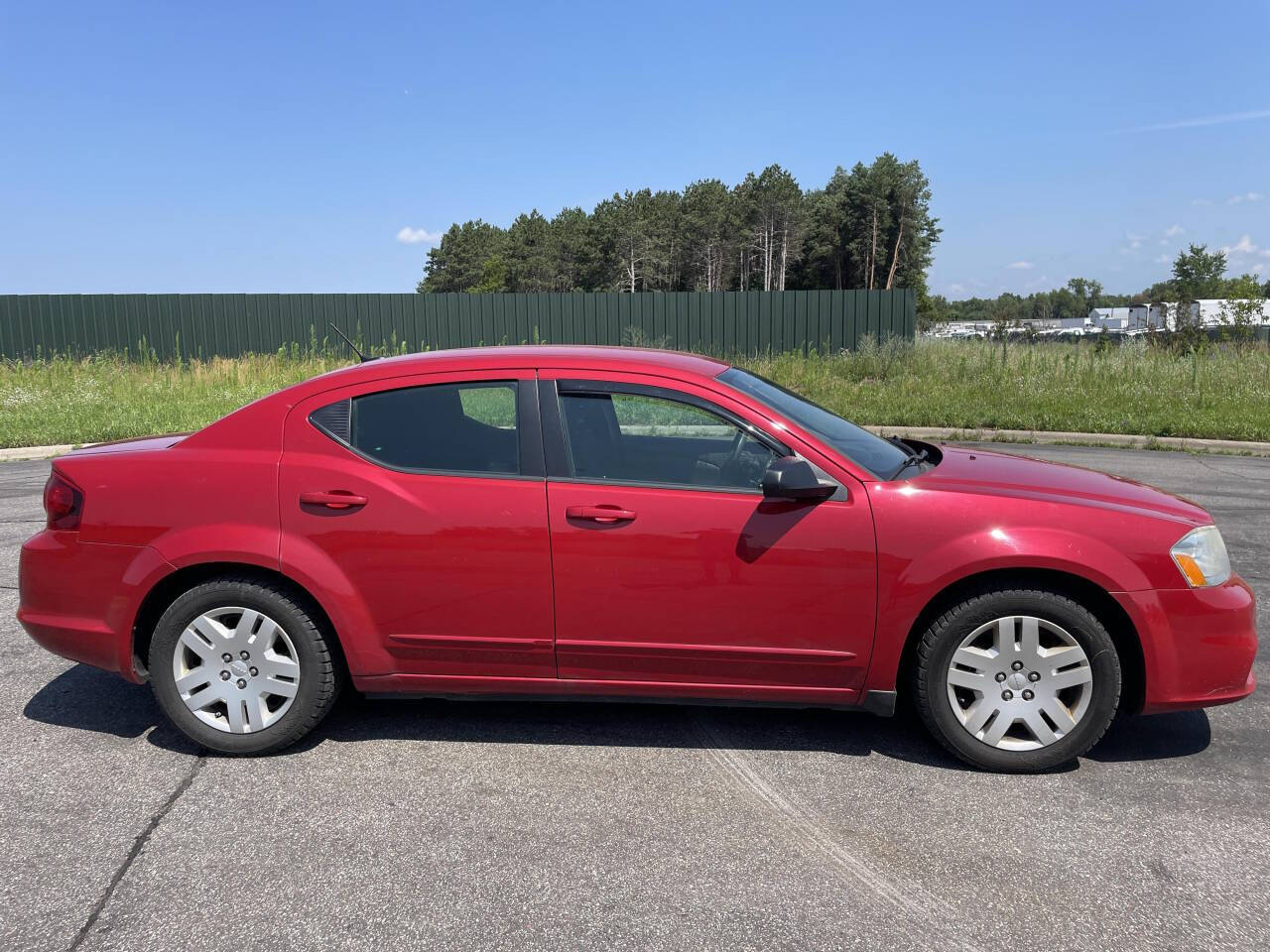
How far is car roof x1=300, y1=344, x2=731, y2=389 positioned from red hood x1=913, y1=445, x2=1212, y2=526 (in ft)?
3.60

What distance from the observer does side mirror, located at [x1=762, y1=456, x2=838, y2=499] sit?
3.46 metres

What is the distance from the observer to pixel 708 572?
3.55 m

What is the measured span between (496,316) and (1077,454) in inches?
710

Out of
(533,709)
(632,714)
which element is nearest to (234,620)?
(533,709)

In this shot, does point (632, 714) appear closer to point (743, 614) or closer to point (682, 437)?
point (743, 614)

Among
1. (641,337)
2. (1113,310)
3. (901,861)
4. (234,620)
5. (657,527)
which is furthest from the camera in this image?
(1113,310)

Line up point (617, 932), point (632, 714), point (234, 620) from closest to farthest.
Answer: point (617, 932)
point (234, 620)
point (632, 714)

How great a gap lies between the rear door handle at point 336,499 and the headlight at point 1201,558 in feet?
10.4

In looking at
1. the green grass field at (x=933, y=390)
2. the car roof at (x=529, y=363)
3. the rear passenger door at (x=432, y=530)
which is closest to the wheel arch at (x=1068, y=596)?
the car roof at (x=529, y=363)

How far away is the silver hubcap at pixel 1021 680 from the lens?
3.51 m

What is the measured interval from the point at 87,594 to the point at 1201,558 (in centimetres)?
447

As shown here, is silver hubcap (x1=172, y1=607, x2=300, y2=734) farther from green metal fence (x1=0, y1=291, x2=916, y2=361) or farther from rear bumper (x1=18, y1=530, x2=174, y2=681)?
green metal fence (x1=0, y1=291, x2=916, y2=361)

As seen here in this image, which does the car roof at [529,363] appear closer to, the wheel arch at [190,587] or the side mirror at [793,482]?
the side mirror at [793,482]

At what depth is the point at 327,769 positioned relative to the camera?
371 centimetres
